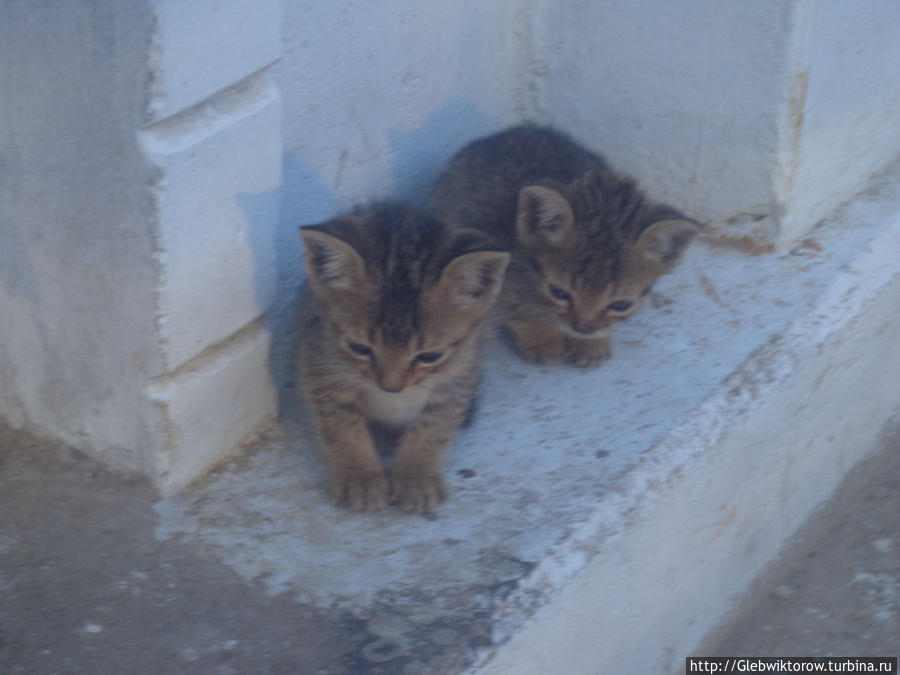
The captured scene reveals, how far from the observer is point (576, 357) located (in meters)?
3.55

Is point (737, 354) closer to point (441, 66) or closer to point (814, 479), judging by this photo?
point (814, 479)

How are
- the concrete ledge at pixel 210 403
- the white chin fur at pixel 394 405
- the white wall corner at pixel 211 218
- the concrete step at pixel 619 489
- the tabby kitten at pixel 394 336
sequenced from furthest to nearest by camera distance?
the white chin fur at pixel 394 405 < the tabby kitten at pixel 394 336 < the concrete ledge at pixel 210 403 < the concrete step at pixel 619 489 < the white wall corner at pixel 211 218

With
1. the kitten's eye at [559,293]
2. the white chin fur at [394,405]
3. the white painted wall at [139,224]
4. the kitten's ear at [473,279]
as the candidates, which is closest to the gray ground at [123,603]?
the white painted wall at [139,224]

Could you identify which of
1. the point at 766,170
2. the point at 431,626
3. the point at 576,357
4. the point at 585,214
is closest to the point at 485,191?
the point at 585,214

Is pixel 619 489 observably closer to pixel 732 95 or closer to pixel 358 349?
pixel 358 349

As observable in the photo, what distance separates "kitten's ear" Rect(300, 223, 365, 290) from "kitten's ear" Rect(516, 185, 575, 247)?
0.81m

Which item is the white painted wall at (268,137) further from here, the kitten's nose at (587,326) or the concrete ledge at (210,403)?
the kitten's nose at (587,326)

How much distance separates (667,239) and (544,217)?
0.41 metres

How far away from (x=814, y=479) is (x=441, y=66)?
2.02m

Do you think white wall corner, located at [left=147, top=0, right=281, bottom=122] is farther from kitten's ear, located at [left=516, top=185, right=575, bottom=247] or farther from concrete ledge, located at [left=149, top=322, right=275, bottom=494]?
kitten's ear, located at [left=516, top=185, right=575, bottom=247]

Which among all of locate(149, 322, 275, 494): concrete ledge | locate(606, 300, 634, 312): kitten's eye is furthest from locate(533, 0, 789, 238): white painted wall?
locate(149, 322, 275, 494): concrete ledge

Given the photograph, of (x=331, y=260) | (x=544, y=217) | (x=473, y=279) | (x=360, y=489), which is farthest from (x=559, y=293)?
(x=360, y=489)

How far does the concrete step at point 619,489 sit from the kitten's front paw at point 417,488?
41 millimetres

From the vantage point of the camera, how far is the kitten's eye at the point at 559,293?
11.8ft
